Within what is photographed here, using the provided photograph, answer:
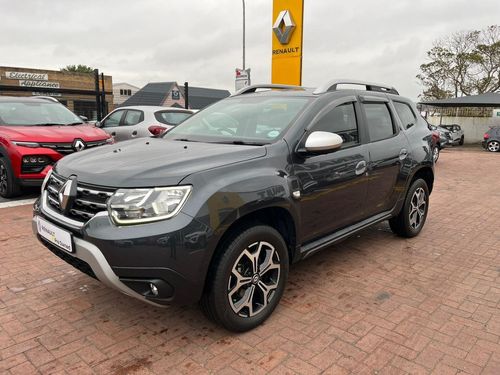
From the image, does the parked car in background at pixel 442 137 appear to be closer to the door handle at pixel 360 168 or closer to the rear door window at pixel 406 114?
the rear door window at pixel 406 114

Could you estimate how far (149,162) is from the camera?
2.67 m

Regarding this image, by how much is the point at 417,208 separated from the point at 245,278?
2998mm

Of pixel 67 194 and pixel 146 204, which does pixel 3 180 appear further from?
pixel 146 204

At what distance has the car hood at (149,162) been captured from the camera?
2443mm

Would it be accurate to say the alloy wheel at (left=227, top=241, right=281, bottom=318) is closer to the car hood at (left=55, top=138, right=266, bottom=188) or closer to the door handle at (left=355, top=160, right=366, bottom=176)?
the car hood at (left=55, top=138, right=266, bottom=188)

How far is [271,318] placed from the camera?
9.91 feet

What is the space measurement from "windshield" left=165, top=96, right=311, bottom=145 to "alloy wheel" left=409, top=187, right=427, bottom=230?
2.15 metres

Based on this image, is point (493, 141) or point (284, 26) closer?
point (284, 26)

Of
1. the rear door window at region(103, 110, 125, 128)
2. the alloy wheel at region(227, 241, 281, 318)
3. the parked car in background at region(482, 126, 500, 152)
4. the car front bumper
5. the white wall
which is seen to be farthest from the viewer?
the white wall

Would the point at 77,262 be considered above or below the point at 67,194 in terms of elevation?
below

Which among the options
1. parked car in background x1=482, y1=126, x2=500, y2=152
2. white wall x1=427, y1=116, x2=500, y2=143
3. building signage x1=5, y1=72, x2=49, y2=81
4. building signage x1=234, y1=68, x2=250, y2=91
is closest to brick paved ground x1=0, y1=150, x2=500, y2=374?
building signage x1=234, y1=68, x2=250, y2=91

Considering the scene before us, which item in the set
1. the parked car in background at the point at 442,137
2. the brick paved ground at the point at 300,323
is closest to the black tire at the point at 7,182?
the brick paved ground at the point at 300,323

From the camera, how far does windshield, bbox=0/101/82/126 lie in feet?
22.2

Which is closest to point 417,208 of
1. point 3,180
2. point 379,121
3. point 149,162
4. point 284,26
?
point 379,121
